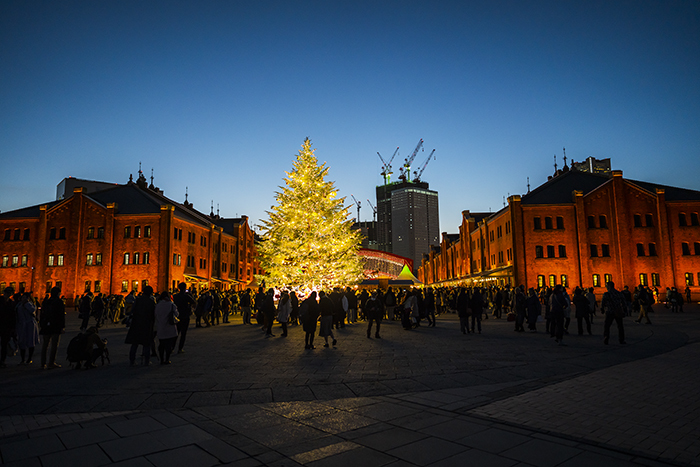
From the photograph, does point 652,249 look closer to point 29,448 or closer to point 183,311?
point 183,311

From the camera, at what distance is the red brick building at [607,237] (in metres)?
38.4

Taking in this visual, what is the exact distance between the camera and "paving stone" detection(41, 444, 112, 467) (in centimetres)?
391

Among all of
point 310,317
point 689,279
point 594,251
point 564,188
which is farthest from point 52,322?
point 689,279

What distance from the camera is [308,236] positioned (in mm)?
23281

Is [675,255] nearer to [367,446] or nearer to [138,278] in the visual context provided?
[367,446]

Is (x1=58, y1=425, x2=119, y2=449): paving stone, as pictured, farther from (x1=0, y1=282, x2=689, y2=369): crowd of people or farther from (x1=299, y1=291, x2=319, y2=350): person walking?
(x1=299, y1=291, x2=319, y2=350): person walking

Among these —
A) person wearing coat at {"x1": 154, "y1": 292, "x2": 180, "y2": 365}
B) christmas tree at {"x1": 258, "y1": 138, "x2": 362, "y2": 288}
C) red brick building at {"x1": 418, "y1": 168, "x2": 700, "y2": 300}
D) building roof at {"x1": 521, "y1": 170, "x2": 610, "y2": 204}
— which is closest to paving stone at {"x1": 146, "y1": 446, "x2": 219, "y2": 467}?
person wearing coat at {"x1": 154, "y1": 292, "x2": 180, "y2": 365}

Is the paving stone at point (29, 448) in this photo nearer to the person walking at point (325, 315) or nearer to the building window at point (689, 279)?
the person walking at point (325, 315)

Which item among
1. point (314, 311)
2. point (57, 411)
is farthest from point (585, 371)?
point (57, 411)

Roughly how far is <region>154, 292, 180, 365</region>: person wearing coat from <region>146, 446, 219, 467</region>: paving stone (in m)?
5.80

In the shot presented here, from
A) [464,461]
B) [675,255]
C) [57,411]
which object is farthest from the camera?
[675,255]

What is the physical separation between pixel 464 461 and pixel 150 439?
3253 millimetres

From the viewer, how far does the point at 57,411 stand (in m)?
5.80

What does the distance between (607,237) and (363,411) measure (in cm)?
4164
